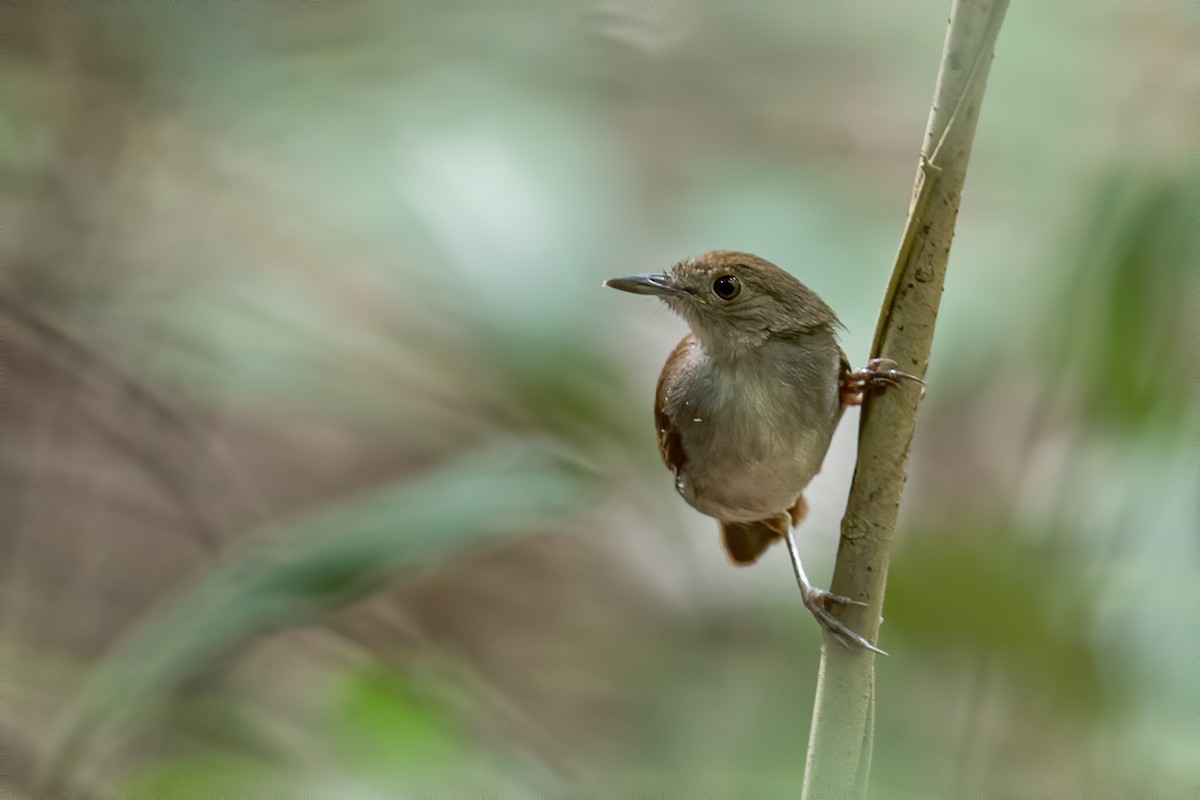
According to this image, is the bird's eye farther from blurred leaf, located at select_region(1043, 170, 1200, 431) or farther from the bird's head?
blurred leaf, located at select_region(1043, 170, 1200, 431)

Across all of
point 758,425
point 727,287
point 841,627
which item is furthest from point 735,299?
point 841,627

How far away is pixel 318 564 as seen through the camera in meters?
2.29

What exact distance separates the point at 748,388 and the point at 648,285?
308 millimetres

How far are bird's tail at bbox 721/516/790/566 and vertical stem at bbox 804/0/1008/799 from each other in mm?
1104

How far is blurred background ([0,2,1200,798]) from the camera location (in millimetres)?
2188

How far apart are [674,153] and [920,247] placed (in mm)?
3895

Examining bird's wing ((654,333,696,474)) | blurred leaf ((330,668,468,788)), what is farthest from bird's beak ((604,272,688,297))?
blurred leaf ((330,668,468,788))

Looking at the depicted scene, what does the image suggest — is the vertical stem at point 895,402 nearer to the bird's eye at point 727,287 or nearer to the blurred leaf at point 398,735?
the bird's eye at point 727,287

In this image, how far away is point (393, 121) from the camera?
3480 mm

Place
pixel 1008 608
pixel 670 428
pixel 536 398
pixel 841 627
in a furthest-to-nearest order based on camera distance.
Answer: pixel 536 398 → pixel 670 428 → pixel 1008 608 → pixel 841 627

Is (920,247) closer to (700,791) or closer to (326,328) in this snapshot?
(700,791)

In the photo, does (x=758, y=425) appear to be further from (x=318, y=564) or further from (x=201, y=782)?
(x=201, y=782)

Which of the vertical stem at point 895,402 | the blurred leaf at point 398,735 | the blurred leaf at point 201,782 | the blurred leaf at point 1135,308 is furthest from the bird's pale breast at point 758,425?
the blurred leaf at point 201,782

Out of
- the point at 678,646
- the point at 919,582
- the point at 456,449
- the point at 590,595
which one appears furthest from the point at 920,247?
the point at 590,595
